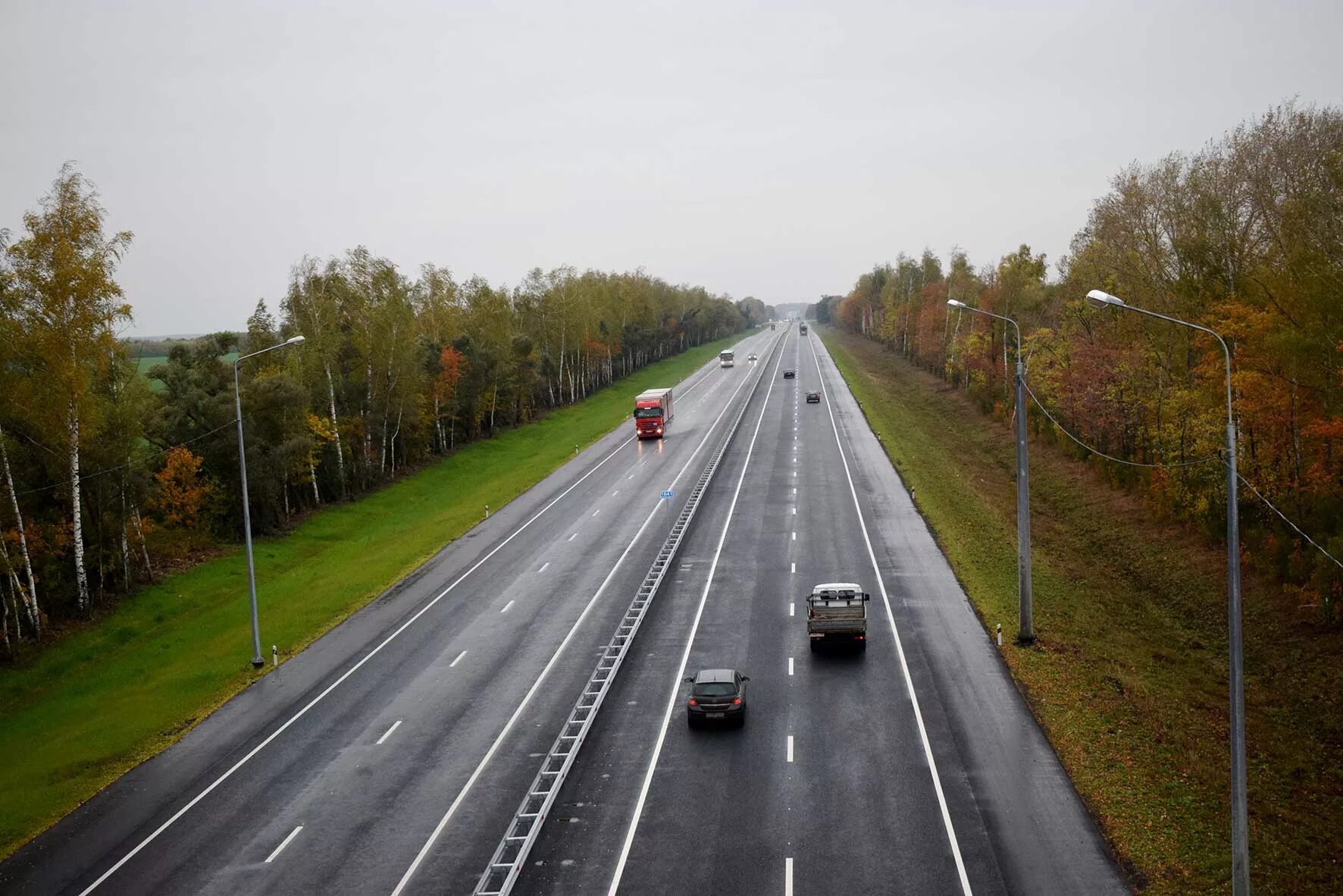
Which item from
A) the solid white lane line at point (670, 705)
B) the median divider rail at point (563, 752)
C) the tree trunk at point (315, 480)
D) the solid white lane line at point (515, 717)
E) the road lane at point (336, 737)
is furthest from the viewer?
the tree trunk at point (315, 480)

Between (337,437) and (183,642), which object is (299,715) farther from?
(337,437)

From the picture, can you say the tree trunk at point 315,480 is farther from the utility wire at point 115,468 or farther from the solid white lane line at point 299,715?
the solid white lane line at point 299,715

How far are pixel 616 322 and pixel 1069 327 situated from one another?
265ft

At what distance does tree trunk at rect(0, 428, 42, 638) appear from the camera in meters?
36.8

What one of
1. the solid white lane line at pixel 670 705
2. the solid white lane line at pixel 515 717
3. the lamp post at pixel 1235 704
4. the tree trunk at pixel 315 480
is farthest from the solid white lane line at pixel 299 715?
the lamp post at pixel 1235 704

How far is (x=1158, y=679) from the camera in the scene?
29.1m

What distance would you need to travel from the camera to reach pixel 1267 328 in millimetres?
34312

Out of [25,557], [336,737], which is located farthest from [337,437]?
[336,737]

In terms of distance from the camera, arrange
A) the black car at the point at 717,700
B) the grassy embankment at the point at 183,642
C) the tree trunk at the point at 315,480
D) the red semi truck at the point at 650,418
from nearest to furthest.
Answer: the black car at the point at 717,700 → the grassy embankment at the point at 183,642 → the tree trunk at the point at 315,480 → the red semi truck at the point at 650,418

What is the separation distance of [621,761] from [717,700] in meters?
3.04

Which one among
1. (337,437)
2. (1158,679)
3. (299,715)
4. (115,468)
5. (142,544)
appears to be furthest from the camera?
(337,437)

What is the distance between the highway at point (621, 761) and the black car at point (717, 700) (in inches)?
19.4

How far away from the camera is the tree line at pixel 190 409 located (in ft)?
121

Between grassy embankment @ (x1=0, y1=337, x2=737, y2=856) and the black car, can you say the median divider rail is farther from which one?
grassy embankment @ (x1=0, y1=337, x2=737, y2=856)
